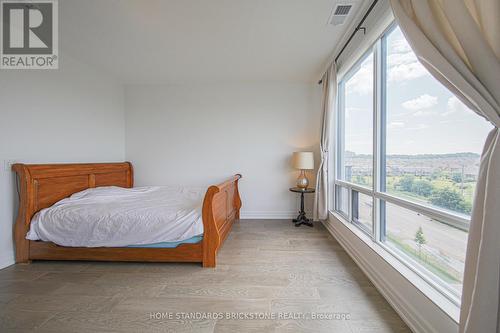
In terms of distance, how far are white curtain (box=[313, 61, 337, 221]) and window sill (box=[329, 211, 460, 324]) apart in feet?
3.72

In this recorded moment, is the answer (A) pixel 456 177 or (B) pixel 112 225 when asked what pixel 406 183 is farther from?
(B) pixel 112 225

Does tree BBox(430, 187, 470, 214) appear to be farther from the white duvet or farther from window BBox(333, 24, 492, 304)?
the white duvet

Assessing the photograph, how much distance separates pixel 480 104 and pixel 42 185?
369cm

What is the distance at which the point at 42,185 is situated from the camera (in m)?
2.45

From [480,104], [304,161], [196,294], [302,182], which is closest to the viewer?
[480,104]

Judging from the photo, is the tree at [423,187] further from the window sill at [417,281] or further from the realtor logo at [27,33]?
the realtor logo at [27,33]

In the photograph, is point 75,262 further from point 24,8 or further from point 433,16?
point 433,16

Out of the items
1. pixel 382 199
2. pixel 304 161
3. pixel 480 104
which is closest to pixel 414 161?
pixel 382 199

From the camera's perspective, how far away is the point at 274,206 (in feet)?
13.3

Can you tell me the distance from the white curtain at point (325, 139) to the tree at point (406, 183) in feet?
5.18

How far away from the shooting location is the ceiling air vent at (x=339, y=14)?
2086 millimetres

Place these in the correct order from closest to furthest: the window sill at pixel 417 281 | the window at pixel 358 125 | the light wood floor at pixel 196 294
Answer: the window sill at pixel 417 281 → the light wood floor at pixel 196 294 → the window at pixel 358 125

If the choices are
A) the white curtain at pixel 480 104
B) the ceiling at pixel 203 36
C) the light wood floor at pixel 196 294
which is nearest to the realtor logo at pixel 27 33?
the ceiling at pixel 203 36

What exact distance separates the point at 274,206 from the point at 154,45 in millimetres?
3119
